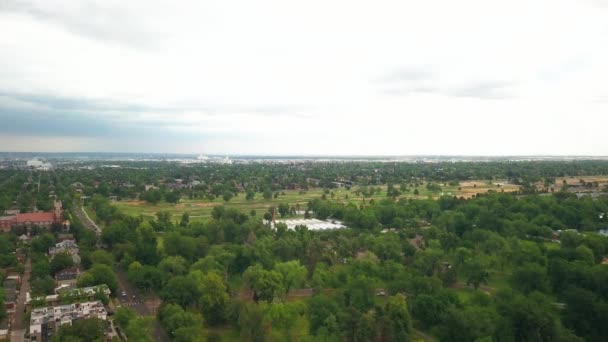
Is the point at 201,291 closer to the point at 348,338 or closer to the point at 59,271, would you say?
the point at 348,338

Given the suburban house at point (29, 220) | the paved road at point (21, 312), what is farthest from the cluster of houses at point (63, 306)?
the suburban house at point (29, 220)

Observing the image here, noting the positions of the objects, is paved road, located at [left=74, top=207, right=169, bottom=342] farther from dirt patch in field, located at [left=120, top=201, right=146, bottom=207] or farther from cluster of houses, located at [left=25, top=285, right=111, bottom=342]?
dirt patch in field, located at [left=120, top=201, right=146, bottom=207]

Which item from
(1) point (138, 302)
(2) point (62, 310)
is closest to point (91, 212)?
(1) point (138, 302)

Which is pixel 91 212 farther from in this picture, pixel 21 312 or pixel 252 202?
pixel 21 312

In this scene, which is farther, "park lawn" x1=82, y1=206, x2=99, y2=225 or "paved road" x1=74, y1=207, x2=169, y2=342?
"park lawn" x1=82, y1=206, x2=99, y2=225

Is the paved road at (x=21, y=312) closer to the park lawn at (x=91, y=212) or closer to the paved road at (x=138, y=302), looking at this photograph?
the paved road at (x=138, y=302)

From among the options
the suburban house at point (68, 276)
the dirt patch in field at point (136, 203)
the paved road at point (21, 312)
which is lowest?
the paved road at point (21, 312)

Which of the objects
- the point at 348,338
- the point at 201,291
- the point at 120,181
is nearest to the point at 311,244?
the point at 201,291

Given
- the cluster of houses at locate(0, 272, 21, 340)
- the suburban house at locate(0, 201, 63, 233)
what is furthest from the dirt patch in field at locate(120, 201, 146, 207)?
the cluster of houses at locate(0, 272, 21, 340)
